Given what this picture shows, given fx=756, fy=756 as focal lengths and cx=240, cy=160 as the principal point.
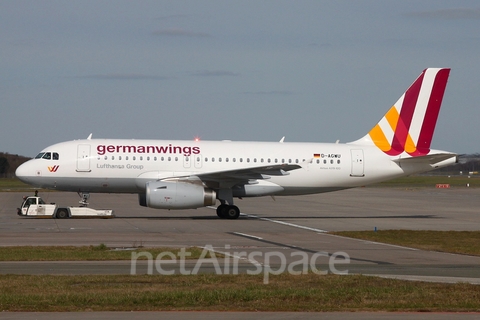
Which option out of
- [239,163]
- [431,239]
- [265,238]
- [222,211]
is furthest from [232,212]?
[431,239]

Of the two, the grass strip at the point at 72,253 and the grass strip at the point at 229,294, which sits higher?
the grass strip at the point at 72,253

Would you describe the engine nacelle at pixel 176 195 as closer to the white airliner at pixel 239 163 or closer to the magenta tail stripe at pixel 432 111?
the white airliner at pixel 239 163

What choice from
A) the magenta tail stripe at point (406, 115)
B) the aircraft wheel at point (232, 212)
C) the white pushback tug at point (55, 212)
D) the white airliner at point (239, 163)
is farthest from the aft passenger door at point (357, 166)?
the white pushback tug at point (55, 212)

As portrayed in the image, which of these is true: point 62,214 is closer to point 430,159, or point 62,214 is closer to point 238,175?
point 238,175

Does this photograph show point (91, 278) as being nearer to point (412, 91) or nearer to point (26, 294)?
point (26, 294)

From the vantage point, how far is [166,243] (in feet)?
77.4

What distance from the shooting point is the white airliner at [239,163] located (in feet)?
114

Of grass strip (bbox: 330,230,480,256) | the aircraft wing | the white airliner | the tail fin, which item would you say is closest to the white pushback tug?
the white airliner

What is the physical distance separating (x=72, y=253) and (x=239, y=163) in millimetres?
17470

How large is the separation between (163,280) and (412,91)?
88.0 feet

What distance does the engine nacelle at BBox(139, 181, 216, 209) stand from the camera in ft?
109

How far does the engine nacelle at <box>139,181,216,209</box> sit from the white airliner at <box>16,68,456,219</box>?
0.04m

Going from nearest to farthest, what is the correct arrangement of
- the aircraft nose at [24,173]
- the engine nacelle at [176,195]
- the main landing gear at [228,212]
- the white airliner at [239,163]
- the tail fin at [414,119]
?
the engine nacelle at [176,195] → the white airliner at [239,163] → the aircraft nose at [24,173] → the main landing gear at [228,212] → the tail fin at [414,119]

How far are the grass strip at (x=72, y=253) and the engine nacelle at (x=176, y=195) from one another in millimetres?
11645
